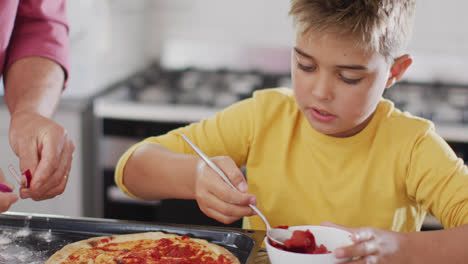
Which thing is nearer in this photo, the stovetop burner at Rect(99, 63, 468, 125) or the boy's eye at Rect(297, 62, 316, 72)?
the boy's eye at Rect(297, 62, 316, 72)

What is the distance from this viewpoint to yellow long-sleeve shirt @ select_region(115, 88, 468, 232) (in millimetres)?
1335

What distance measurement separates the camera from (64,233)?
3.95 ft

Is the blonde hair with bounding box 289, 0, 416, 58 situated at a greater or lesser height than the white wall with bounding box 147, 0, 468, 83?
greater

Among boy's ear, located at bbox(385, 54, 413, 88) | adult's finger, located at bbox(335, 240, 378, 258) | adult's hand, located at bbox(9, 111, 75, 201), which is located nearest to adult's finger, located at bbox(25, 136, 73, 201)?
adult's hand, located at bbox(9, 111, 75, 201)

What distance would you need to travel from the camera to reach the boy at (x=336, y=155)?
3.90 feet

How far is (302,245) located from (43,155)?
0.59 meters

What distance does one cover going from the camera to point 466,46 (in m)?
2.79

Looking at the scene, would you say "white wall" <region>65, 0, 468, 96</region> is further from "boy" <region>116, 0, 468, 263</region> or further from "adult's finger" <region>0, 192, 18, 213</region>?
"adult's finger" <region>0, 192, 18, 213</region>

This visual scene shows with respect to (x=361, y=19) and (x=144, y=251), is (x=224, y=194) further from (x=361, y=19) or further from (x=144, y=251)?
(x=361, y=19)

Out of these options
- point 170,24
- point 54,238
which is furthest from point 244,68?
point 54,238

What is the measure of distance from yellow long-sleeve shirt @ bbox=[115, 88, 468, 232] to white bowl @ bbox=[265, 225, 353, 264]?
347 mm

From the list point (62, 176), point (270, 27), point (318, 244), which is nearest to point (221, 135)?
point (62, 176)

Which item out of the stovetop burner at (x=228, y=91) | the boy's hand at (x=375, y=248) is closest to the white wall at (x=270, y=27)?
the stovetop burner at (x=228, y=91)

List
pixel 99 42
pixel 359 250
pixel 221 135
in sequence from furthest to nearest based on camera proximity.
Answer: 1. pixel 99 42
2. pixel 221 135
3. pixel 359 250
